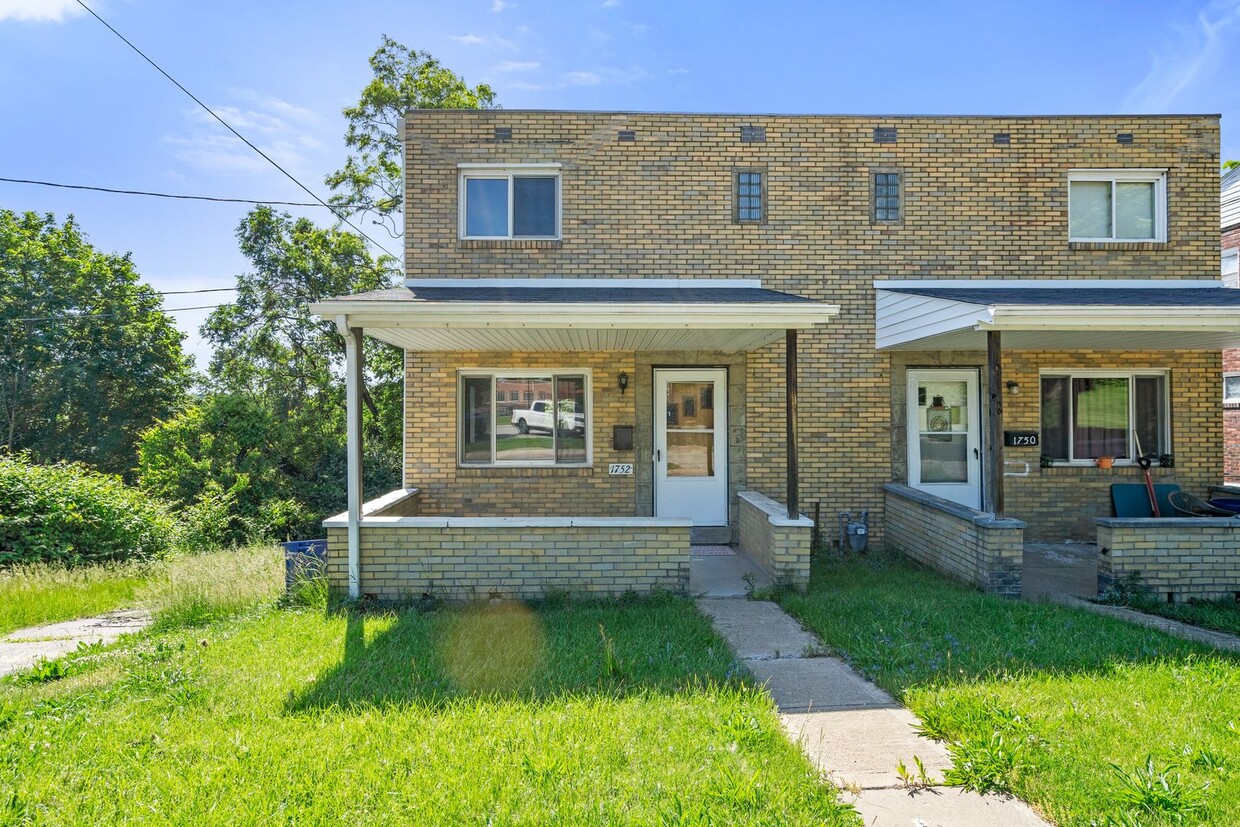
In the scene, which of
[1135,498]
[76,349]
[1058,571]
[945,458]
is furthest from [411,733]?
[76,349]

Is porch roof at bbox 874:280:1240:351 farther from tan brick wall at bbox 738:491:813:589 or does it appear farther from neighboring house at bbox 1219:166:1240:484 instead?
neighboring house at bbox 1219:166:1240:484

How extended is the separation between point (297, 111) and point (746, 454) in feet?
41.1

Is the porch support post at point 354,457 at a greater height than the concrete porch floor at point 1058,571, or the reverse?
the porch support post at point 354,457

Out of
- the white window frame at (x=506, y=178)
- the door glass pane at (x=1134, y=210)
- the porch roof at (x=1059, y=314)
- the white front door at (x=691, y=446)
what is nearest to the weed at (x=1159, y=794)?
the porch roof at (x=1059, y=314)

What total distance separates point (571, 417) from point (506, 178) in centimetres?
358

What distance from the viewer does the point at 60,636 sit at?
20.0ft

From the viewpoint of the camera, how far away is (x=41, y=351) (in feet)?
68.6

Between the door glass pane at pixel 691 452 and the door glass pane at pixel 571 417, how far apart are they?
1284 millimetres

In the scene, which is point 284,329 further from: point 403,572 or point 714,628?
point 714,628

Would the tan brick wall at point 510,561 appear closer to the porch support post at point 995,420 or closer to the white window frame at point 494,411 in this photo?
the white window frame at point 494,411

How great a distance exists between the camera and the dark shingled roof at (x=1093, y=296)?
22.8 feet

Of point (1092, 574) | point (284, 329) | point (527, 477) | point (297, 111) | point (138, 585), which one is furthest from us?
point (284, 329)

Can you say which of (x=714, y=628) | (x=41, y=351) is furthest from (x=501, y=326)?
(x=41, y=351)

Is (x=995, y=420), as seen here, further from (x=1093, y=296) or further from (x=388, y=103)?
(x=388, y=103)
